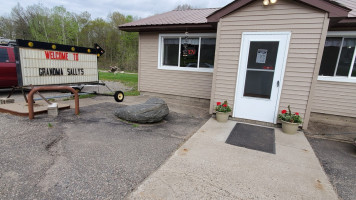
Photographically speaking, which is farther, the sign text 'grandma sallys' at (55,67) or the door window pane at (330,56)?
the door window pane at (330,56)

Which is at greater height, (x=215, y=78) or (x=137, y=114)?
(x=215, y=78)

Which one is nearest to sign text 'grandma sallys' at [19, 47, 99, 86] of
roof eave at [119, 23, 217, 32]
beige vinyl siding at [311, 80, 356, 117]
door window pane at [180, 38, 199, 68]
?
roof eave at [119, 23, 217, 32]

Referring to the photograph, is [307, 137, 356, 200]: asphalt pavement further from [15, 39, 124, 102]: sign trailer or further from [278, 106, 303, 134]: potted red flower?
[15, 39, 124, 102]: sign trailer

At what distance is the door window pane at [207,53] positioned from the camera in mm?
6375

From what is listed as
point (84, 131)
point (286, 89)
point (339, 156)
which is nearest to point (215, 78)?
point (286, 89)

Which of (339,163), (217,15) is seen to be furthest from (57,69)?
(339,163)

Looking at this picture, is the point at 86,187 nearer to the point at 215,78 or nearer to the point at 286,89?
the point at 215,78

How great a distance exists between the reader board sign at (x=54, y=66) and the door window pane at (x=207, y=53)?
143 inches

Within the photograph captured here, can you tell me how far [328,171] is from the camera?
267 cm

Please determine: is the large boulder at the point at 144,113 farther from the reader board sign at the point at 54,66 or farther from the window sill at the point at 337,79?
the window sill at the point at 337,79

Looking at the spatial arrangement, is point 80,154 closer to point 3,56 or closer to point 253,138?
point 253,138

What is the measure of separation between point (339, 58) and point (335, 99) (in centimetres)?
115

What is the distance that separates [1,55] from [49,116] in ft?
13.7

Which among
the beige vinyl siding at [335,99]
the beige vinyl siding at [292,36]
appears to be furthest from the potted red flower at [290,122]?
the beige vinyl siding at [335,99]
